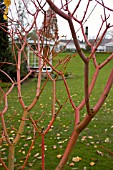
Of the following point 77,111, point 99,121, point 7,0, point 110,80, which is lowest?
point 99,121

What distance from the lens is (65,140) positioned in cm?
469

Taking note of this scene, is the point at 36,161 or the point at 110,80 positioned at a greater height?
the point at 110,80

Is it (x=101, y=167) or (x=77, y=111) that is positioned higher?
(x=77, y=111)

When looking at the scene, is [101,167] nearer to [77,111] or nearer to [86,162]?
[86,162]

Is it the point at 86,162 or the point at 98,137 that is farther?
the point at 98,137

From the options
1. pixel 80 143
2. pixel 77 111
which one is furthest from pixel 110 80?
pixel 80 143

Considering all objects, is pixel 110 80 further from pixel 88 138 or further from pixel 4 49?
pixel 4 49

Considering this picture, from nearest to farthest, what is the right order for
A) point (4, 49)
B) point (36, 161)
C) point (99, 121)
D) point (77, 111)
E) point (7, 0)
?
point (7, 0)
point (77, 111)
point (36, 161)
point (99, 121)
point (4, 49)

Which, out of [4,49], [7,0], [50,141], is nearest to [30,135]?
[50,141]

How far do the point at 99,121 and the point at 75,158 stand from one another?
2.39 metres

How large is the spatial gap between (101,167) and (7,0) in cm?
313

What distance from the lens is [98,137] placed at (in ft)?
15.8

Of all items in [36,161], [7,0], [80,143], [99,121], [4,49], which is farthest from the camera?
[4,49]

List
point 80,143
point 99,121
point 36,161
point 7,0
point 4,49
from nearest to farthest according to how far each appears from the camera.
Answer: point 7,0
point 36,161
point 80,143
point 99,121
point 4,49
